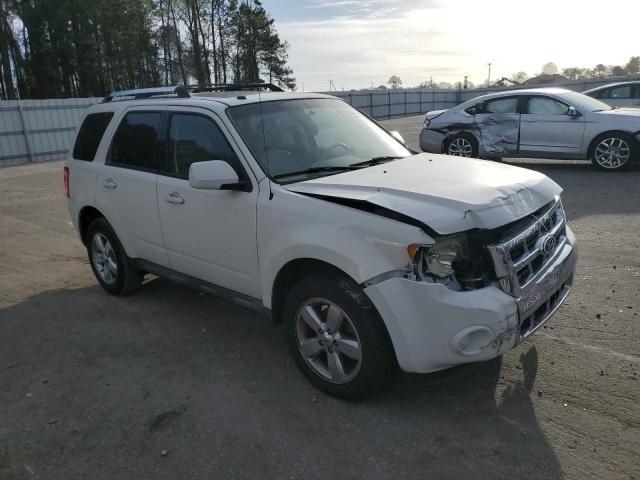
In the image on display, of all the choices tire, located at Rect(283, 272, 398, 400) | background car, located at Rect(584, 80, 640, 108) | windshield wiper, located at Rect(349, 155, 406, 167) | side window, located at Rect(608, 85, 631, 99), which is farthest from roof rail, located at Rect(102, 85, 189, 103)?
side window, located at Rect(608, 85, 631, 99)

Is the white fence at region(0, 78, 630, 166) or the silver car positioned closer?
the silver car

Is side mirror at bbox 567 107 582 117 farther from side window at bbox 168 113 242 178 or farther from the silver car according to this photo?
side window at bbox 168 113 242 178

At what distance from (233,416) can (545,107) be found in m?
9.66

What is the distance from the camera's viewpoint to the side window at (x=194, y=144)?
3760mm

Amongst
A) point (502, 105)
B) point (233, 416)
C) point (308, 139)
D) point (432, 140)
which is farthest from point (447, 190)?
point (432, 140)

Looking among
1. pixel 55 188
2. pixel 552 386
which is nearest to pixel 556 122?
pixel 552 386

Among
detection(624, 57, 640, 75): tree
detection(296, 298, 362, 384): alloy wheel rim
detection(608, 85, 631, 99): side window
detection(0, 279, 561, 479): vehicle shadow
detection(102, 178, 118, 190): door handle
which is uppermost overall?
detection(624, 57, 640, 75): tree

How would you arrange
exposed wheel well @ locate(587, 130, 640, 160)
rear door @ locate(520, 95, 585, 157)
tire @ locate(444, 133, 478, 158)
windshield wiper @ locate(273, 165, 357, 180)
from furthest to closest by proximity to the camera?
tire @ locate(444, 133, 478, 158)
rear door @ locate(520, 95, 585, 157)
exposed wheel well @ locate(587, 130, 640, 160)
windshield wiper @ locate(273, 165, 357, 180)

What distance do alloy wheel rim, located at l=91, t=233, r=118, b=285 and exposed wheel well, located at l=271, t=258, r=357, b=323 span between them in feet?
7.37

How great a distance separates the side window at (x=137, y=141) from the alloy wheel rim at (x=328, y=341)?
77.3 inches

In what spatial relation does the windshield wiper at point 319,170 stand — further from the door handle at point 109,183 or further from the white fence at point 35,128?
the white fence at point 35,128

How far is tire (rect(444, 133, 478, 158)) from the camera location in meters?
11.6

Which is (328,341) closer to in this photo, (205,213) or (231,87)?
(205,213)

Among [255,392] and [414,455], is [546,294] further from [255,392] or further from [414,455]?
[255,392]
